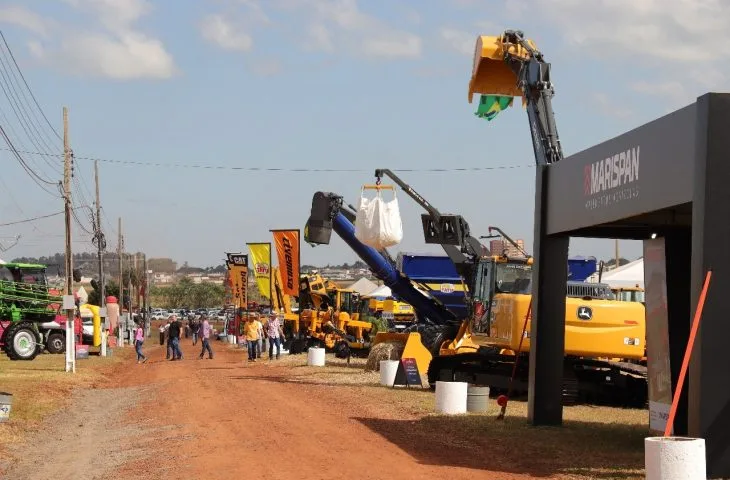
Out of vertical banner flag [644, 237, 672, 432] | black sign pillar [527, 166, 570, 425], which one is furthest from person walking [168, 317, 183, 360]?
vertical banner flag [644, 237, 672, 432]

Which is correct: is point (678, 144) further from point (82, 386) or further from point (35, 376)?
point (35, 376)

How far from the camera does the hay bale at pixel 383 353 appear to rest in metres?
28.3

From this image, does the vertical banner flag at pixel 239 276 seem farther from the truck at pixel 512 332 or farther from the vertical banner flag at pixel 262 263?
the truck at pixel 512 332

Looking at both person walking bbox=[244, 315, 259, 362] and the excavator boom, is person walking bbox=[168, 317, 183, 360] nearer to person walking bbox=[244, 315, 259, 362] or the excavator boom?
person walking bbox=[244, 315, 259, 362]

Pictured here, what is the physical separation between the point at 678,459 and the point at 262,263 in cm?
4176

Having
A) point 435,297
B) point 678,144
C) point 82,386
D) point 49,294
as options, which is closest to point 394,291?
point 435,297

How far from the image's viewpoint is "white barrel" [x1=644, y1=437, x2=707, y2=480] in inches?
399

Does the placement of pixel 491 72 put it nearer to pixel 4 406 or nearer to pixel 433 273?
pixel 4 406

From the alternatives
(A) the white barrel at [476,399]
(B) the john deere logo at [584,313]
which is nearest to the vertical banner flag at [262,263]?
(B) the john deere logo at [584,313]

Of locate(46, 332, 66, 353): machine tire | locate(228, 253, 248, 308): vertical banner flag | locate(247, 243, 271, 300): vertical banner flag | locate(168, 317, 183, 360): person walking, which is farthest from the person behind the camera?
locate(228, 253, 248, 308): vertical banner flag

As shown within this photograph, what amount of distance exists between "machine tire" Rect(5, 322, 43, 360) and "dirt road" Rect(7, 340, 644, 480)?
44.1 feet

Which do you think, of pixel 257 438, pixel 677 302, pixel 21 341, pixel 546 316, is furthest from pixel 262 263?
pixel 677 302

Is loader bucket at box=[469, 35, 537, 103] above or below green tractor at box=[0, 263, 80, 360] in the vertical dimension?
above

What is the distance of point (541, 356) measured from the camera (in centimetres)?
1680
